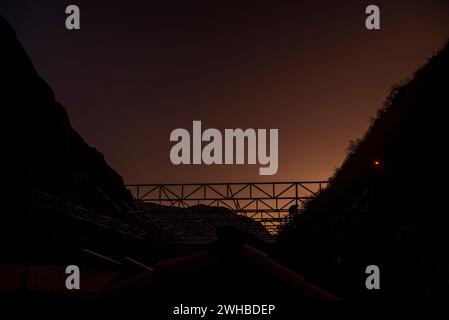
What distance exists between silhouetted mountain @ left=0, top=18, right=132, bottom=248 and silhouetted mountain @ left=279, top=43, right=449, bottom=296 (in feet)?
28.0

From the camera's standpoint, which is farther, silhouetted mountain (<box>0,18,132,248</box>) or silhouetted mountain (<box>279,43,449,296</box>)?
silhouetted mountain (<box>0,18,132,248</box>)

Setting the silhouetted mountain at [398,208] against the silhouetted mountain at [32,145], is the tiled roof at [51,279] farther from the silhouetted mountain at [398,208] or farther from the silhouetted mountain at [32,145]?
the silhouetted mountain at [32,145]

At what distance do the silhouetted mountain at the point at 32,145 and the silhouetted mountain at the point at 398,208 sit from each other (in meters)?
8.55

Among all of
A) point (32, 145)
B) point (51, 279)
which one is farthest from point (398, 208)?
point (32, 145)

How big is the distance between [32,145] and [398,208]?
14.3 m

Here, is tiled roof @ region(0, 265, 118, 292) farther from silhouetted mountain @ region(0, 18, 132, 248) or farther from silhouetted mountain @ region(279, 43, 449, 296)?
silhouetted mountain @ region(0, 18, 132, 248)

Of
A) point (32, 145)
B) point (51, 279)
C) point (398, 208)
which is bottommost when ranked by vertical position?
point (51, 279)

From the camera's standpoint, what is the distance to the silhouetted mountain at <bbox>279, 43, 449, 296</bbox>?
9656 millimetres

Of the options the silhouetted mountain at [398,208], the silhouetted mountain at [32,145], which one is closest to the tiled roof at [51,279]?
the silhouetted mountain at [398,208]

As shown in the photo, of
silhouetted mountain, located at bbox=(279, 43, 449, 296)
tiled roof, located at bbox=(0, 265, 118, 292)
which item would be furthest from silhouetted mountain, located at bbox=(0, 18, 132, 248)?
silhouetted mountain, located at bbox=(279, 43, 449, 296)

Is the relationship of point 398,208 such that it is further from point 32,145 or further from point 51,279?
point 32,145

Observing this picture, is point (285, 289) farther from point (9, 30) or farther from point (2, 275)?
point (9, 30)

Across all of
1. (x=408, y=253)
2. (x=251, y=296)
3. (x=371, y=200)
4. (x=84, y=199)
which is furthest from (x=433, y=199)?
(x=84, y=199)

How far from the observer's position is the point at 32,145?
19.7 meters
